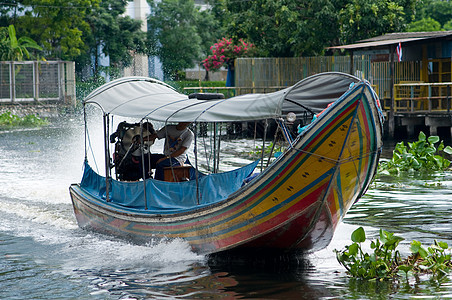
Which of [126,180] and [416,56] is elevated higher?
[416,56]

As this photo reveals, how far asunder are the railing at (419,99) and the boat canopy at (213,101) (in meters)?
13.4

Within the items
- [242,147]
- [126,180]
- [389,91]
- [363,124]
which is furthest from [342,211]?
[389,91]

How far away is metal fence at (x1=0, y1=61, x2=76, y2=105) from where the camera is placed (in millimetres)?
33969

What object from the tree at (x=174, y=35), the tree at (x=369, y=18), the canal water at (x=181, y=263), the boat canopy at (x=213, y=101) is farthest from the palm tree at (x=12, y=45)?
the boat canopy at (x=213, y=101)

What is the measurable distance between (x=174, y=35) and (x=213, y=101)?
1414 inches

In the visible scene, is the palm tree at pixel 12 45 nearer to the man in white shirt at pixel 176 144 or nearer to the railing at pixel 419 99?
the railing at pixel 419 99

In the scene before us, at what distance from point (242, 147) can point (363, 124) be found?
53.2ft

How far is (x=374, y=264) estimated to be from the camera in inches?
308

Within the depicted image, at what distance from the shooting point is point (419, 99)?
22141mm

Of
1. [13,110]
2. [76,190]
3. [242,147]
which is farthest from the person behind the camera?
[13,110]

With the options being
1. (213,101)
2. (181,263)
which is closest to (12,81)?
(213,101)

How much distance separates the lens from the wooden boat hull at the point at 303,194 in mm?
7176

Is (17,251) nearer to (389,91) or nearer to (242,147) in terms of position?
(242,147)

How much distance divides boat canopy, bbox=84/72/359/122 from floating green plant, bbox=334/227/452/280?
1712mm
